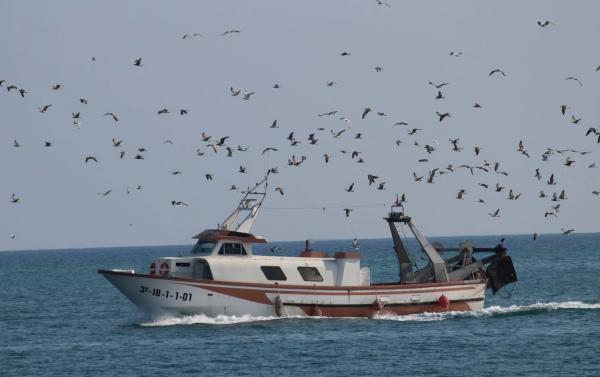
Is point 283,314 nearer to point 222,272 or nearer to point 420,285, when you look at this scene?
point 222,272

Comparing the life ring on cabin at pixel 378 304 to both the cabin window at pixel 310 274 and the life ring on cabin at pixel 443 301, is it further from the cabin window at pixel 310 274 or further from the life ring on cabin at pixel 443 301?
the life ring on cabin at pixel 443 301

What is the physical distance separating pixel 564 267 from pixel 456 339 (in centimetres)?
7053

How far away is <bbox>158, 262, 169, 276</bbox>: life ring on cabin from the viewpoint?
51.8 metres

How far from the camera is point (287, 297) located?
5244cm

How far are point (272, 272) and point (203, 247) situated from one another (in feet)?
10.4

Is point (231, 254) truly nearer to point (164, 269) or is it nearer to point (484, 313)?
point (164, 269)

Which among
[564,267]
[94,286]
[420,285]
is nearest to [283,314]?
[420,285]

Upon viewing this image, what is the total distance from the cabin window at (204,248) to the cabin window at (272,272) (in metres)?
2.33

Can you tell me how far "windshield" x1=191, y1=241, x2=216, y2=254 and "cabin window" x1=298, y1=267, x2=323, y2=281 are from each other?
4.12m

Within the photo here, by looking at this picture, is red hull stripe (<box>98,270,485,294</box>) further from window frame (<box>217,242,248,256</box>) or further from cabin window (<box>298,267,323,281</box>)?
window frame (<box>217,242,248,256</box>)

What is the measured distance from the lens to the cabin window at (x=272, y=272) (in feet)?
171

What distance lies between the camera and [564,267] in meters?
117

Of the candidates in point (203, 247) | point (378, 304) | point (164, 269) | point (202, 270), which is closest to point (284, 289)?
point (202, 270)

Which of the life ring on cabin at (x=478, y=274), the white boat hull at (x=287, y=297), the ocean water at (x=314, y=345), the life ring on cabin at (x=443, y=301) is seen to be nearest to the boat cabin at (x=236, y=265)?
the white boat hull at (x=287, y=297)
